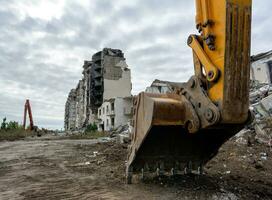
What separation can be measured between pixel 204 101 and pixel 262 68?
20793mm

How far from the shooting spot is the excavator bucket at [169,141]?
4.00 metres

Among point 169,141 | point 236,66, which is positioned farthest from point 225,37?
point 169,141

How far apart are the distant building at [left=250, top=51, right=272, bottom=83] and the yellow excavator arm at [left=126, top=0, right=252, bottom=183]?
19.1 m

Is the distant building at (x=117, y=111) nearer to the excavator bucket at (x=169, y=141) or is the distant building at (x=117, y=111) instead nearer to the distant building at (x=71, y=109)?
the distant building at (x=71, y=109)

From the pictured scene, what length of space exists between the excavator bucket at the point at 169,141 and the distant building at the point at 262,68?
62.0 ft

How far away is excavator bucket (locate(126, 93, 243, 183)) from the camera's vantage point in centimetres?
400

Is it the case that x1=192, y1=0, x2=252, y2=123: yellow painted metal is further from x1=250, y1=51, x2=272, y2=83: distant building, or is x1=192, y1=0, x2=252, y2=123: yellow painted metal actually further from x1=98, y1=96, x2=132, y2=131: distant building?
x1=98, y1=96, x2=132, y2=131: distant building

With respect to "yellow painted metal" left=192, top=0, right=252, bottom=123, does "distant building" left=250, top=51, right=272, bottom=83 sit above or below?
above

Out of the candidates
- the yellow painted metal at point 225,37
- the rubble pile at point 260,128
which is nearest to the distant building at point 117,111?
the rubble pile at point 260,128

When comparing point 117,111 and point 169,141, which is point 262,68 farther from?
point 117,111

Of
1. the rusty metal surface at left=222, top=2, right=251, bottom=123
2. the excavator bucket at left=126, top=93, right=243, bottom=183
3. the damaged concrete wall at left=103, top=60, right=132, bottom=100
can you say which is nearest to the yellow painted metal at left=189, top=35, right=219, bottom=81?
the rusty metal surface at left=222, top=2, right=251, bottom=123

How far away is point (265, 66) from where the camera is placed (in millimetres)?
22438

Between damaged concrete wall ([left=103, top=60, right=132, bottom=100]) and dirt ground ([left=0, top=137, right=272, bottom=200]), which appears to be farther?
damaged concrete wall ([left=103, top=60, right=132, bottom=100])

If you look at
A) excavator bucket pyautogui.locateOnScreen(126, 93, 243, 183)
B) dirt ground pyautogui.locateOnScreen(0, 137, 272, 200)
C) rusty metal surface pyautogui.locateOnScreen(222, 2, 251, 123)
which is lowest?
dirt ground pyautogui.locateOnScreen(0, 137, 272, 200)
